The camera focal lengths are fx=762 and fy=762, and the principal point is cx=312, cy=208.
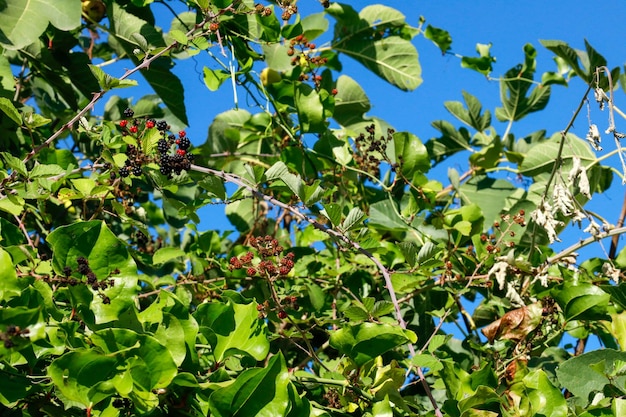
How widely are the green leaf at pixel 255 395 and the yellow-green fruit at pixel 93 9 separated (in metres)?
1.46

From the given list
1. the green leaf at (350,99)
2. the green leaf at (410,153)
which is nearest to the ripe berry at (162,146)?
the green leaf at (410,153)

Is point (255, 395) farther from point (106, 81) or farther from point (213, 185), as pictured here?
point (106, 81)

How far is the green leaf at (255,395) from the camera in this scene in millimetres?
1147

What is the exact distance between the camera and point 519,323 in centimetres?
169

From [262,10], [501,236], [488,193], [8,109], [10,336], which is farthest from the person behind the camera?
[488,193]

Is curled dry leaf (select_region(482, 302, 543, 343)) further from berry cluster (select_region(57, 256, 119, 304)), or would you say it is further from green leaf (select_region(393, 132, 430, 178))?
berry cluster (select_region(57, 256, 119, 304))

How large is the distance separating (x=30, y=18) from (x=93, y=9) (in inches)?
18.6

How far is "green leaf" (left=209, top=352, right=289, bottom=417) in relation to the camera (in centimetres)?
115

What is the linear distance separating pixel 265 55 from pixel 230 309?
119cm

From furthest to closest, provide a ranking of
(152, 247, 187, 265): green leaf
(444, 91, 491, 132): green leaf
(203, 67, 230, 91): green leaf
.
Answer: (444, 91, 491, 132): green leaf
(152, 247, 187, 265): green leaf
(203, 67, 230, 91): green leaf

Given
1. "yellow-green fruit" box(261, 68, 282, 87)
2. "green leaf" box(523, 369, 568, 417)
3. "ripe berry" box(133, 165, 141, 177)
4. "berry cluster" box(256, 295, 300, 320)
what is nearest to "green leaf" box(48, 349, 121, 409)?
"berry cluster" box(256, 295, 300, 320)

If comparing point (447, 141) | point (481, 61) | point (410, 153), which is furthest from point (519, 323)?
point (481, 61)

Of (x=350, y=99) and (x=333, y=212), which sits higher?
(x=350, y=99)

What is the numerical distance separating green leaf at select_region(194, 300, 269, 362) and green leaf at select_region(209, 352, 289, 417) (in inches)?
5.3
